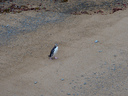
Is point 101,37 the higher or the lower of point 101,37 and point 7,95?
the higher

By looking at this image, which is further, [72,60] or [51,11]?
[51,11]

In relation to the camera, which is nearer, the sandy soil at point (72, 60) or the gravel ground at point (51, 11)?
the sandy soil at point (72, 60)

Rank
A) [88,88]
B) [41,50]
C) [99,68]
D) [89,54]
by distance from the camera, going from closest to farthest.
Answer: [88,88]
[99,68]
[89,54]
[41,50]

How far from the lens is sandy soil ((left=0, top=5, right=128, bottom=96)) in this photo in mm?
9070

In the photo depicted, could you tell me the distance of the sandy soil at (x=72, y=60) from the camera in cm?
907

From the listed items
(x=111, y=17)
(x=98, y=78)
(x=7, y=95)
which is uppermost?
(x=111, y=17)

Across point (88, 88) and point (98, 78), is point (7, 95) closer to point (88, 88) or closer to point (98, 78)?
point (88, 88)

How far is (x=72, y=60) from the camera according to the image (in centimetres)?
1098

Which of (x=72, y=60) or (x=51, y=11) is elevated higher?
(x=51, y=11)

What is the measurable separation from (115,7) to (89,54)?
635 centimetres

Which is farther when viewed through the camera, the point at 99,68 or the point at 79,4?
the point at 79,4

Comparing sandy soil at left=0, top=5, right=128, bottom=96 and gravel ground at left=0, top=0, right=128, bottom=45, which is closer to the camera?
sandy soil at left=0, top=5, right=128, bottom=96

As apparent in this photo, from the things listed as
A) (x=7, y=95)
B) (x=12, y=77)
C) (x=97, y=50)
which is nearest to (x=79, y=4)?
(x=97, y=50)

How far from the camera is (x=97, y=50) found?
11.6 meters
